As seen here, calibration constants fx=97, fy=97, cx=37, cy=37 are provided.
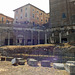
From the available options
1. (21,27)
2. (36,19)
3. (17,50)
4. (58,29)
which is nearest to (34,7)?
(36,19)

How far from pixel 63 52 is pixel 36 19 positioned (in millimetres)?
31598

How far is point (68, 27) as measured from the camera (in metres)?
27.7

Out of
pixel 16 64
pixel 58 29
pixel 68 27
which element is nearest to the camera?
pixel 16 64

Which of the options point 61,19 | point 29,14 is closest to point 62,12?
point 61,19

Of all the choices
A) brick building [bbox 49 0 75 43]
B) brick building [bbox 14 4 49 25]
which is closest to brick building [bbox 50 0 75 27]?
brick building [bbox 49 0 75 43]

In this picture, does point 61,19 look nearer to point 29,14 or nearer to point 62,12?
point 62,12

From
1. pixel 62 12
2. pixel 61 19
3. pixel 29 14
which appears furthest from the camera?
pixel 29 14

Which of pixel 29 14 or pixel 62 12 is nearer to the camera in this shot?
pixel 62 12

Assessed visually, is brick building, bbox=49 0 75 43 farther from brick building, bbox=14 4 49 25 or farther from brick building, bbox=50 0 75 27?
brick building, bbox=14 4 49 25

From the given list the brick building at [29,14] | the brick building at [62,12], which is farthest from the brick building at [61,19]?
the brick building at [29,14]

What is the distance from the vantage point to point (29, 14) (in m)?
40.9

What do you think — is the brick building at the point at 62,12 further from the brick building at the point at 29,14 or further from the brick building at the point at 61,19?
the brick building at the point at 29,14

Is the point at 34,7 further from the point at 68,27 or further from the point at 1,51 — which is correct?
the point at 1,51

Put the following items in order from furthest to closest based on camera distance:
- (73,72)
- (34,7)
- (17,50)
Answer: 1. (34,7)
2. (17,50)
3. (73,72)
